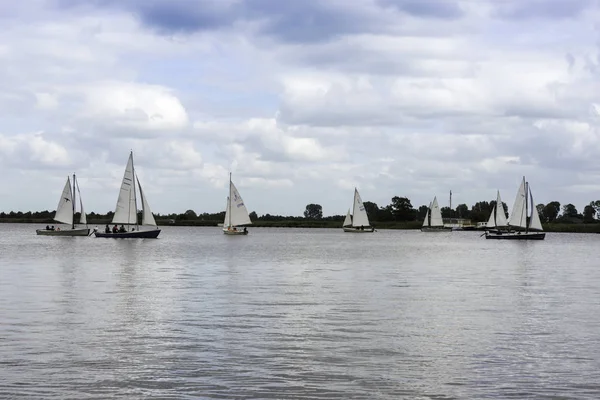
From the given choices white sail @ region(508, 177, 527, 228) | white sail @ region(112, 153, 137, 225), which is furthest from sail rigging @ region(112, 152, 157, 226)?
white sail @ region(508, 177, 527, 228)

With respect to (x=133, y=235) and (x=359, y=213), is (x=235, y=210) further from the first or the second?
(x=359, y=213)

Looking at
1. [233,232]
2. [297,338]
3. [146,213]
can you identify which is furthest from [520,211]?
[297,338]

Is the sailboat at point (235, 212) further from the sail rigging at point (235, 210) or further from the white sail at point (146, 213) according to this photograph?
the white sail at point (146, 213)

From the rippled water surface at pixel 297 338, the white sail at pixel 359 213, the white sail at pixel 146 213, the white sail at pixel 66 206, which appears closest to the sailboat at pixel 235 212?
the white sail at pixel 146 213

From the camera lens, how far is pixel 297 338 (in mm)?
26406

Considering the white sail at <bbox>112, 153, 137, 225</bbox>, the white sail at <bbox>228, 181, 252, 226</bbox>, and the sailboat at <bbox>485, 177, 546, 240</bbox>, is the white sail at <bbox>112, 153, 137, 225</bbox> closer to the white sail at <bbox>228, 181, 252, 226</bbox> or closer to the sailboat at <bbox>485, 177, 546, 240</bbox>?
the white sail at <bbox>228, 181, 252, 226</bbox>

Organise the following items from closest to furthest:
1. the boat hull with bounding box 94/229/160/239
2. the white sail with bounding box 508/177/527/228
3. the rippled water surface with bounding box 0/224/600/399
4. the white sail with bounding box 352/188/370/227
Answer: the rippled water surface with bounding box 0/224/600/399
the boat hull with bounding box 94/229/160/239
the white sail with bounding box 508/177/527/228
the white sail with bounding box 352/188/370/227

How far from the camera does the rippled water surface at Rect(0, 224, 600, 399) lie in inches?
768

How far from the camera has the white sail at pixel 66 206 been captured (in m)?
126

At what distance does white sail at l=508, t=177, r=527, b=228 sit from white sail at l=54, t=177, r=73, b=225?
69.3 metres

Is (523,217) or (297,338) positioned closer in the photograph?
(297,338)

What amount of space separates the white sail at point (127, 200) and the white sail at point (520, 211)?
202 feet

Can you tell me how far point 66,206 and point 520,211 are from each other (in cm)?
7168

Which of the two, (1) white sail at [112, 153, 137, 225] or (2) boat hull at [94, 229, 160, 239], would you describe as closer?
(1) white sail at [112, 153, 137, 225]
